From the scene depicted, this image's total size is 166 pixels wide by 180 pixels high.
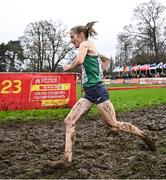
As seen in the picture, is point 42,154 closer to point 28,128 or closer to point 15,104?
point 28,128

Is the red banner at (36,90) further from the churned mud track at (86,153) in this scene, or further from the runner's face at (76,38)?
the runner's face at (76,38)

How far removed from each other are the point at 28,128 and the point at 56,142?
2.69 metres

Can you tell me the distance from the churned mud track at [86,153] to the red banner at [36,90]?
515cm

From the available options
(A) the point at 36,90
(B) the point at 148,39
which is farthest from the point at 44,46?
(A) the point at 36,90

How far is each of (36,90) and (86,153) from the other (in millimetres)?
9981

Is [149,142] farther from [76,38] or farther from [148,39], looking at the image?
[148,39]

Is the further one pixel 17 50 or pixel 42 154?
pixel 17 50

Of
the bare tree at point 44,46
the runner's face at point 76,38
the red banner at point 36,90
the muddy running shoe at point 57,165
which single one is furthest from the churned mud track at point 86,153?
the bare tree at point 44,46

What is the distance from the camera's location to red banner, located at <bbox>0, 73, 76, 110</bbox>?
16.5 metres

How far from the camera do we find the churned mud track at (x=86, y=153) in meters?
6.07

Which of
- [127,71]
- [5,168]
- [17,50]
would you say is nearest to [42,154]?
[5,168]

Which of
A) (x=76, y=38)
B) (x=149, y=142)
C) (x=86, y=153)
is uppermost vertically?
(x=76, y=38)

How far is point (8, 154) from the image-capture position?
7.62m

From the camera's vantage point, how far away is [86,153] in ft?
24.3
